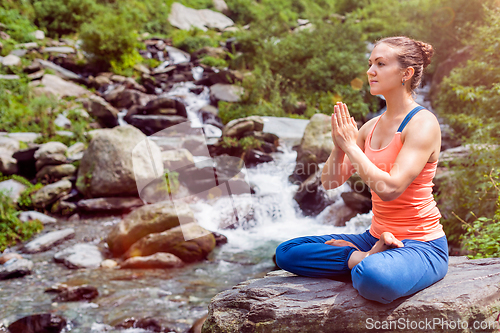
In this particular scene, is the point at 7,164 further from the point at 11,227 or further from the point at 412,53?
the point at 412,53

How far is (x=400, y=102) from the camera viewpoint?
1.89 m

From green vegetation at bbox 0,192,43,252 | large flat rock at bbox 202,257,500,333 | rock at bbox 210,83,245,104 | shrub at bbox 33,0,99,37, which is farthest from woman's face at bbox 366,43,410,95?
shrub at bbox 33,0,99,37

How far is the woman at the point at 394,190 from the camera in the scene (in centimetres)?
167

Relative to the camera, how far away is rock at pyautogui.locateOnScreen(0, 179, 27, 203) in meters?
6.93

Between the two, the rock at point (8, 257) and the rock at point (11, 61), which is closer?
the rock at point (8, 257)

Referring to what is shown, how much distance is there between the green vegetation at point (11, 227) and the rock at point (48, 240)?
374 mm

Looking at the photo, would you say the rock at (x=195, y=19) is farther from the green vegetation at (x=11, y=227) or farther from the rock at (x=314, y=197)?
→ the green vegetation at (x=11, y=227)

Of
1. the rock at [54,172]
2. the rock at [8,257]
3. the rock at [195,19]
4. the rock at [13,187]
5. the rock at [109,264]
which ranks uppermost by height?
the rock at [195,19]

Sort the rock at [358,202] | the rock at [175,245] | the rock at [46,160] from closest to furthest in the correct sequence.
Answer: the rock at [175,245], the rock at [358,202], the rock at [46,160]

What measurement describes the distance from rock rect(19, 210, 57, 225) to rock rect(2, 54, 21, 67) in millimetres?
8865

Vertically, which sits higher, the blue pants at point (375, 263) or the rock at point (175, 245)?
the blue pants at point (375, 263)

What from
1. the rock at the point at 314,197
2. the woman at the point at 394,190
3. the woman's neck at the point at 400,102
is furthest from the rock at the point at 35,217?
the woman's neck at the point at 400,102

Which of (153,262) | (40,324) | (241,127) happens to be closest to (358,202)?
(153,262)

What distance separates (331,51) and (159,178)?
9664mm
